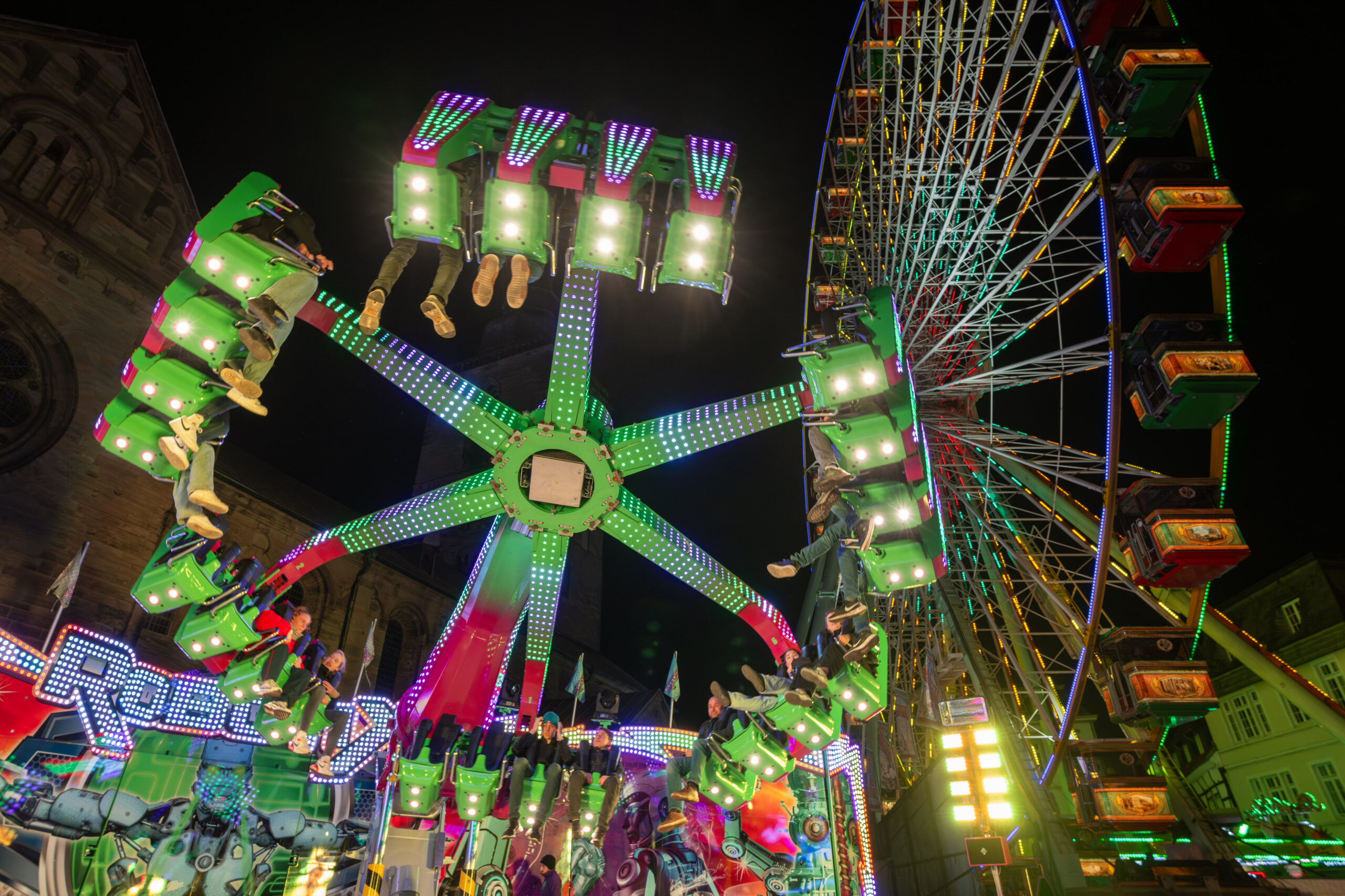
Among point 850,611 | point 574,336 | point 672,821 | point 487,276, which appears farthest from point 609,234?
point 672,821

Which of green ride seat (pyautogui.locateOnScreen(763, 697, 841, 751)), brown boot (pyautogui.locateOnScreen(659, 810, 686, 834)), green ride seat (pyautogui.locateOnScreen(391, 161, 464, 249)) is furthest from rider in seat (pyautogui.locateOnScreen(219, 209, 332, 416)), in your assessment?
brown boot (pyautogui.locateOnScreen(659, 810, 686, 834))

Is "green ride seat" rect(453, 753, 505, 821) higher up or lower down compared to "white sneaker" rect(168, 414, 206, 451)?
lower down

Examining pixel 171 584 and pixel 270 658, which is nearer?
pixel 171 584

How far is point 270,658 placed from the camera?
32.2 feet

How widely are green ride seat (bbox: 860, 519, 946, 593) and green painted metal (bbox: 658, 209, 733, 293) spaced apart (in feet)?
11.1

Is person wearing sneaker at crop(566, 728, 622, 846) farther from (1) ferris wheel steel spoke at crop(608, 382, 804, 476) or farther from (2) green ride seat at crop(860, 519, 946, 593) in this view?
(2) green ride seat at crop(860, 519, 946, 593)

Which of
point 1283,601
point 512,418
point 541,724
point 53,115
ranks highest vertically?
point 53,115

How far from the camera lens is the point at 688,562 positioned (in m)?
11.6

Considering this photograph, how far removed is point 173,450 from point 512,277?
12.6 feet

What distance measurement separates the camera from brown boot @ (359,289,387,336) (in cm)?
789

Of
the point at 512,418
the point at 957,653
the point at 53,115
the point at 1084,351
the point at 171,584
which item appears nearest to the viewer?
the point at 171,584

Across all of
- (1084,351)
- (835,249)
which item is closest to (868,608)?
(1084,351)

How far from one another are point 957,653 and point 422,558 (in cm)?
2240

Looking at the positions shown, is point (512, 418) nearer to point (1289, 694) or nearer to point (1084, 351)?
point (1084, 351)
